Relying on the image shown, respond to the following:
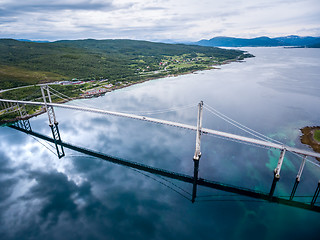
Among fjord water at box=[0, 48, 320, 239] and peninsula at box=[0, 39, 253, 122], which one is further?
peninsula at box=[0, 39, 253, 122]

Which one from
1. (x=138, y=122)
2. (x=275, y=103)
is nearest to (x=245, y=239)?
(x=138, y=122)

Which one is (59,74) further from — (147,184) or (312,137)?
(312,137)

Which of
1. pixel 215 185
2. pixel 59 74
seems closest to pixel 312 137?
pixel 215 185

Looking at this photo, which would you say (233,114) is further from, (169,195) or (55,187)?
(55,187)

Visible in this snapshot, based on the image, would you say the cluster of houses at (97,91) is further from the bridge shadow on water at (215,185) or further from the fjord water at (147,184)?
the bridge shadow on water at (215,185)

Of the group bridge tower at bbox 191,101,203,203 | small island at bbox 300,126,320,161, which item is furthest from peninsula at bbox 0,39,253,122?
small island at bbox 300,126,320,161

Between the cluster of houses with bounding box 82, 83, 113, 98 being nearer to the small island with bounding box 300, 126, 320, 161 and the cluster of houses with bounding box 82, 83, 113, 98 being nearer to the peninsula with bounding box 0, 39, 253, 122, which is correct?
the peninsula with bounding box 0, 39, 253, 122
